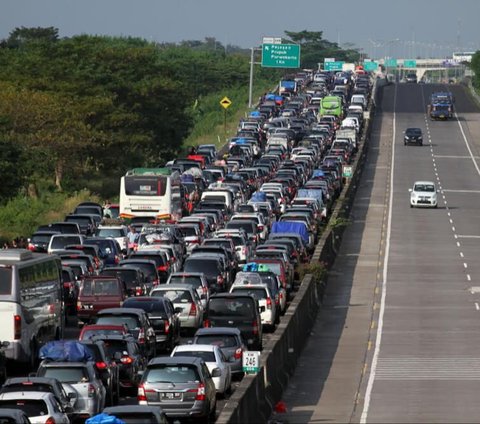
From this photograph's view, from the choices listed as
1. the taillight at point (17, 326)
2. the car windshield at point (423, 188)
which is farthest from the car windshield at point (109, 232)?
the car windshield at point (423, 188)

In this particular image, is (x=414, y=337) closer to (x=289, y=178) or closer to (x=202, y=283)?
(x=202, y=283)

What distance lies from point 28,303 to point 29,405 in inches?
393

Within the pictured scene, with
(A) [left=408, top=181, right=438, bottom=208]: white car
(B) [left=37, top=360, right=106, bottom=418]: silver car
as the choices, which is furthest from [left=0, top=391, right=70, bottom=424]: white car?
(A) [left=408, top=181, right=438, bottom=208]: white car

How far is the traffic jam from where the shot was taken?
92.4 feet

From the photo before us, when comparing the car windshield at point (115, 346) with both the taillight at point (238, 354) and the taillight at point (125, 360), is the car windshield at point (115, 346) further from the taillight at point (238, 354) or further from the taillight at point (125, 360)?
the taillight at point (238, 354)

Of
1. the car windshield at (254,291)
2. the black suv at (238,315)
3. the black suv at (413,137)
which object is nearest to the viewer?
the black suv at (238,315)

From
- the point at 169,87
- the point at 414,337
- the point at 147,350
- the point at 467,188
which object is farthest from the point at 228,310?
the point at 169,87

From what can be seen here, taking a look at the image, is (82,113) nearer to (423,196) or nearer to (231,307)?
(423,196)

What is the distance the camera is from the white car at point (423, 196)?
8156cm

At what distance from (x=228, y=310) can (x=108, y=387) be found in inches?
332

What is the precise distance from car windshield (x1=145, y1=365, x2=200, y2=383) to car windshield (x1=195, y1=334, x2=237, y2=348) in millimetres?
4865

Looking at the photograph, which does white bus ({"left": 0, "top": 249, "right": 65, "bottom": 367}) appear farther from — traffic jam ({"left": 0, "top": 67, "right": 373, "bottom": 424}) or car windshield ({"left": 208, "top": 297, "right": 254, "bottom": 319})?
car windshield ({"left": 208, "top": 297, "right": 254, "bottom": 319})

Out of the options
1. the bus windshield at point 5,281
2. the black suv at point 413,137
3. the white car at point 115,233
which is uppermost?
the bus windshield at point 5,281

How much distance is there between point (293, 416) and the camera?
31.7 meters
